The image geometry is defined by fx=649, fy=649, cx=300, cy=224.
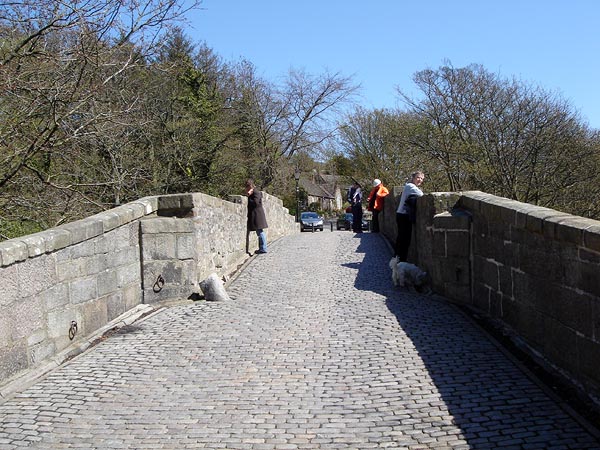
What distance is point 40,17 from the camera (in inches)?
353

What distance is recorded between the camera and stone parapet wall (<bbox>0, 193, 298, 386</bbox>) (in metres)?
5.49

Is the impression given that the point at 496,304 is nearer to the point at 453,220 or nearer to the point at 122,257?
the point at 453,220

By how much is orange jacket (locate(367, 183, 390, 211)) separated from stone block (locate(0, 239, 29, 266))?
1277 centimetres

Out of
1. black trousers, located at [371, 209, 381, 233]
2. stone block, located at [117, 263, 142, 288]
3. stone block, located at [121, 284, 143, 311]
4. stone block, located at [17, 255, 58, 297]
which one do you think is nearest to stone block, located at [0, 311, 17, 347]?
stone block, located at [17, 255, 58, 297]

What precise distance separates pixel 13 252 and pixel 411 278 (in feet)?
18.4

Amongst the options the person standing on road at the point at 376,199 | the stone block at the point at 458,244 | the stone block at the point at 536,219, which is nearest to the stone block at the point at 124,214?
the stone block at the point at 458,244

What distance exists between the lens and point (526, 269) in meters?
5.97

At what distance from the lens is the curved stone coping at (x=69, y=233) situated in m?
5.43

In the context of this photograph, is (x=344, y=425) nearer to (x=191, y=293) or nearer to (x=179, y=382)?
(x=179, y=382)

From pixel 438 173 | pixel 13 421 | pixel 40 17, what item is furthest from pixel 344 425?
pixel 438 173

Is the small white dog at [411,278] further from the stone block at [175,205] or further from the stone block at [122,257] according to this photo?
the stone block at [122,257]

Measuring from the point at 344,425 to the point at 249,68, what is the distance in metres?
31.0

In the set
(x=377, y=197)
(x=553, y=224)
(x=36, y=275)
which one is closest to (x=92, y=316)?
(x=36, y=275)

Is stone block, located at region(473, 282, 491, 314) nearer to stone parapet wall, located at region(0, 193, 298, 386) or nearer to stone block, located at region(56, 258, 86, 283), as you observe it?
stone parapet wall, located at region(0, 193, 298, 386)
